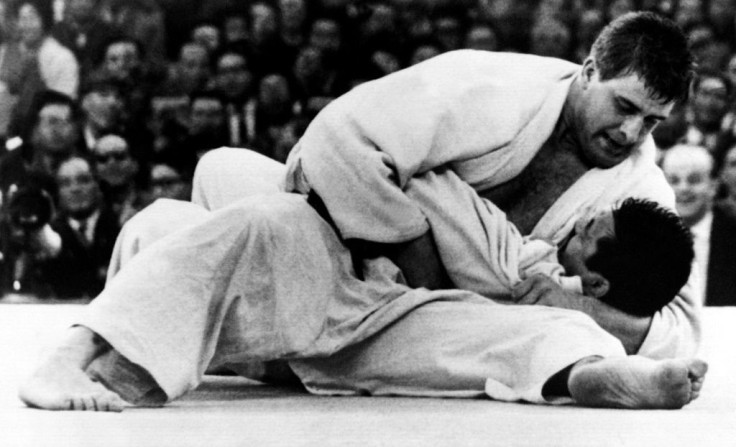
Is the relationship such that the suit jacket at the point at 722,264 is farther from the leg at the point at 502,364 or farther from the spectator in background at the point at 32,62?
the spectator in background at the point at 32,62

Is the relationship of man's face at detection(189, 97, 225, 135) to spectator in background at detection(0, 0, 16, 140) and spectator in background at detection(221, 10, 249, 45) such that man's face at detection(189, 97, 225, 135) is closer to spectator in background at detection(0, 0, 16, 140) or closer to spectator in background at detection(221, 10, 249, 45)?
spectator in background at detection(221, 10, 249, 45)

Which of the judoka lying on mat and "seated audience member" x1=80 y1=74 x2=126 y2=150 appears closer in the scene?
the judoka lying on mat

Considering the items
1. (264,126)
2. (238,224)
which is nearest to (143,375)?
(238,224)

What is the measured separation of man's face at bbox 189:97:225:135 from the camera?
498 cm

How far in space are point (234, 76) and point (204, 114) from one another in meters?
0.21

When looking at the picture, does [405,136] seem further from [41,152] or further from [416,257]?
[41,152]

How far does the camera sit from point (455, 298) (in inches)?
108

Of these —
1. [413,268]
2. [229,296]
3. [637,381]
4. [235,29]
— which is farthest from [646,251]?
[235,29]

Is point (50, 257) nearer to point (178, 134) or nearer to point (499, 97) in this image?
point (178, 134)

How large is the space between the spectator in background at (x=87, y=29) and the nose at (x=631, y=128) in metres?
2.89

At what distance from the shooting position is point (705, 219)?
199 inches

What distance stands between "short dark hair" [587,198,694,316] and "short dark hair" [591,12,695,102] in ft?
0.93

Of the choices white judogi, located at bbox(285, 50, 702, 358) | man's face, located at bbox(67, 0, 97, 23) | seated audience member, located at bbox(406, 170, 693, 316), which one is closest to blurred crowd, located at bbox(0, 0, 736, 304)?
man's face, located at bbox(67, 0, 97, 23)

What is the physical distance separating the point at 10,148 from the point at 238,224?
2.85 metres
